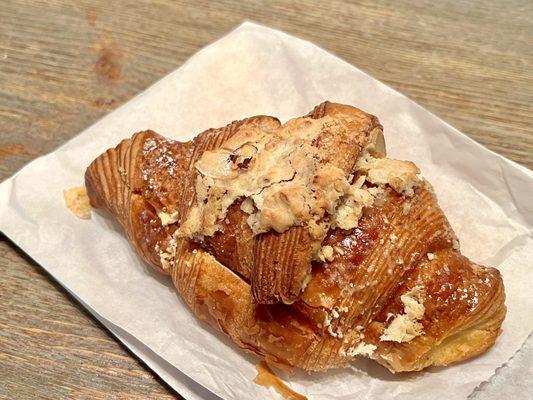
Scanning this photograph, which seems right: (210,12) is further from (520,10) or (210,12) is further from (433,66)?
(520,10)

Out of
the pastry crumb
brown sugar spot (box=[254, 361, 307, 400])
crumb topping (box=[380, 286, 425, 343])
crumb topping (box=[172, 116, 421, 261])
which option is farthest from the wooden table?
crumb topping (box=[380, 286, 425, 343])

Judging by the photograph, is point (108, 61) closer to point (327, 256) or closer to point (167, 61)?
point (167, 61)

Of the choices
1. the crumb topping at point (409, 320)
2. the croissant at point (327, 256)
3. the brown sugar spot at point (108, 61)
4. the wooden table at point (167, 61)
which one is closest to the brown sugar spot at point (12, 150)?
the wooden table at point (167, 61)

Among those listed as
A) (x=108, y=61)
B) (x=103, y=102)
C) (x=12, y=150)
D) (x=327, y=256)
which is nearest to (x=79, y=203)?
(x=12, y=150)

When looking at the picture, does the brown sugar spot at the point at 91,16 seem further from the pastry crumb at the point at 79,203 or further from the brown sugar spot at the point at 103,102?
the pastry crumb at the point at 79,203

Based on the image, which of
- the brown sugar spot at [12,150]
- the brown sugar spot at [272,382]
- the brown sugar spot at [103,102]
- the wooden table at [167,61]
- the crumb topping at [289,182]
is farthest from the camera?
the brown sugar spot at [103,102]
